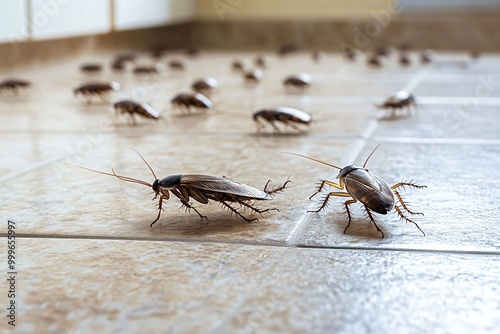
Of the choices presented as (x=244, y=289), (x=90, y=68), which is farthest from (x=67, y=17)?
(x=244, y=289)

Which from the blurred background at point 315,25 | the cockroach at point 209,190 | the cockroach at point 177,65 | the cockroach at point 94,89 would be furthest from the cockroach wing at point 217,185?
the blurred background at point 315,25

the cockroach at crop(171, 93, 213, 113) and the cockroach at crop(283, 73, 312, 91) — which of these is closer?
the cockroach at crop(171, 93, 213, 113)

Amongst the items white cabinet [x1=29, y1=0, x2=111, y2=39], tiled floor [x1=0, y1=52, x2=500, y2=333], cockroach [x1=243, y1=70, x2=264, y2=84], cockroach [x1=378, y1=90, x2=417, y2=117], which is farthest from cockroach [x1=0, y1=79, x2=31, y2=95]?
cockroach [x1=378, y1=90, x2=417, y2=117]

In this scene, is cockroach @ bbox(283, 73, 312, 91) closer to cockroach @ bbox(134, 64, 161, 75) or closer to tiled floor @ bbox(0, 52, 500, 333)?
tiled floor @ bbox(0, 52, 500, 333)

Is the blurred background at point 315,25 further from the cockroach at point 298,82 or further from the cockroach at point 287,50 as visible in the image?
the cockroach at point 298,82

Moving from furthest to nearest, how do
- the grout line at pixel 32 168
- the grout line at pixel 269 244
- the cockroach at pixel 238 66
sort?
the cockroach at pixel 238 66
the grout line at pixel 32 168
the grout line at pixel 269 244

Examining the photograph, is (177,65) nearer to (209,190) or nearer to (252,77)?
(252,77)
